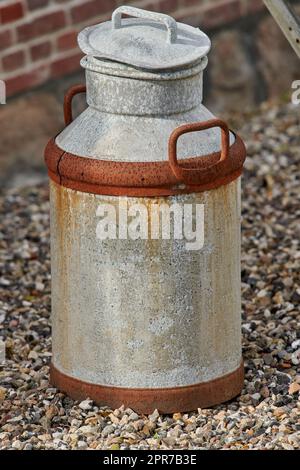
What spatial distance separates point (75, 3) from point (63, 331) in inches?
93.7

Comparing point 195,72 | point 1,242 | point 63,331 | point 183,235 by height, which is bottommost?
point 1,242

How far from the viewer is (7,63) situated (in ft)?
19.3

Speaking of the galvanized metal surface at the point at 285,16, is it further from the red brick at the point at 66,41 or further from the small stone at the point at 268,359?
the red brick at the point at 66,41

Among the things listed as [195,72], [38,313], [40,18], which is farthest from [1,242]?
[195,72]

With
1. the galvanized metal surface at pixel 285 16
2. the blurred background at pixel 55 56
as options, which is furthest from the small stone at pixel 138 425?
the blurred background at pixel 55 56

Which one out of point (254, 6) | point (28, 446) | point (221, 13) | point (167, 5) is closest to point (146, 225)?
point (28, 446)

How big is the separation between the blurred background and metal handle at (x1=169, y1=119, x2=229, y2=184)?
2213 millimetres

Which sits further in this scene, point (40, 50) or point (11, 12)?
point (40, 50)

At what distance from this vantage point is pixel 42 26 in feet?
19.5

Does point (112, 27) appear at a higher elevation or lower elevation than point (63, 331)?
higher

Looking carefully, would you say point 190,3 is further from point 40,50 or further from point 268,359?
point 268,359

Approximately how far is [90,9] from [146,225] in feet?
8.24
